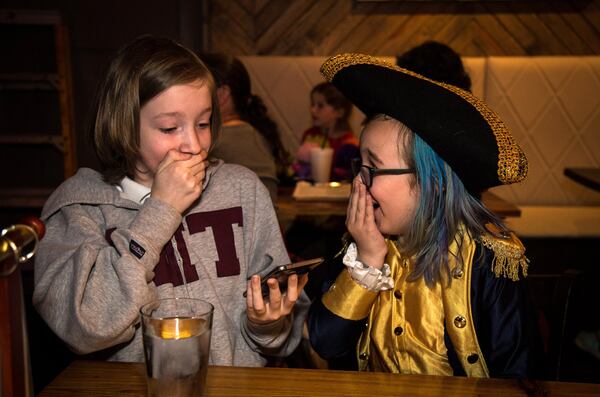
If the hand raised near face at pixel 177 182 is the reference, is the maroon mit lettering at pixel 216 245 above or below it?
below

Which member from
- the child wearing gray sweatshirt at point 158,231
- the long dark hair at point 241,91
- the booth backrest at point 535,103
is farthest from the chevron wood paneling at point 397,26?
the child wearing gray sweatshirt at point 158,231

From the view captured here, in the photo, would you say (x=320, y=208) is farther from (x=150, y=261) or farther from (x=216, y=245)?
(x=150, y=261)

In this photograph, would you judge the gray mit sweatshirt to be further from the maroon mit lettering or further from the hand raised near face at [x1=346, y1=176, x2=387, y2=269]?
the hand raised near face at [x1=346, y1=176, x2=387, y2=269]

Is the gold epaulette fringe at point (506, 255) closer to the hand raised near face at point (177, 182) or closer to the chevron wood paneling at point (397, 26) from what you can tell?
the hand raised near face at point (177, 182)

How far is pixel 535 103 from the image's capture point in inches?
169

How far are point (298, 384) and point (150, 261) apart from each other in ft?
1.32

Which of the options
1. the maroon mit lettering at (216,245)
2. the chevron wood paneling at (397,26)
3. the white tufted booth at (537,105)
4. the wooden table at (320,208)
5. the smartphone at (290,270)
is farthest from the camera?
the chevron wood paneling at (397,26)

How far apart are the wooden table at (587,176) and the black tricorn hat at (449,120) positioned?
205cm

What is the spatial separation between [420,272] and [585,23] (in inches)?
148

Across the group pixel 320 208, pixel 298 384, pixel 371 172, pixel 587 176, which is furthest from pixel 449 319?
pixel 587 176

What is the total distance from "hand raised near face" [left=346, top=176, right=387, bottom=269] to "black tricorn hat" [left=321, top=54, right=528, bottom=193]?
0.65ft

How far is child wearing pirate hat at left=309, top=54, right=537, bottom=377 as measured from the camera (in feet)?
4.15

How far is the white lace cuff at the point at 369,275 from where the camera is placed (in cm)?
137

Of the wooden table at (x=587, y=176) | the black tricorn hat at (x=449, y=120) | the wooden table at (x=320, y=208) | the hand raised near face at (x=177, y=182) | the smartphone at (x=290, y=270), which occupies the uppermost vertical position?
the black tricorn hat at (x=449, y=120)
